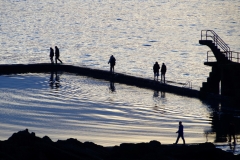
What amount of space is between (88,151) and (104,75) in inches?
1042

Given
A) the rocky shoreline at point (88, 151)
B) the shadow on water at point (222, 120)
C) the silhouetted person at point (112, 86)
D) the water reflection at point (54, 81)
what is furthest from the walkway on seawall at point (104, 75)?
the rocky shoreline at point (88, 151)

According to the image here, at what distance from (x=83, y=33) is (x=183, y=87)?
2869 inches

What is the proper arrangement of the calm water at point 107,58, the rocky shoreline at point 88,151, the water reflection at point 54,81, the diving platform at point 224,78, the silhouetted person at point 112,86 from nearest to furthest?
the rocky shoreline at point 88,151, the calm water at point 107,58, the diving platform at point 224,78, the silhouetted person at point 112,86, the water reflection at point 54,81

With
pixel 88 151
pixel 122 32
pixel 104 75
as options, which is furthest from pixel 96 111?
pixel 122 32

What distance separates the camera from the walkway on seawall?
48.6 meters

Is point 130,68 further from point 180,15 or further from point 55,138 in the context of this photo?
point 180,15

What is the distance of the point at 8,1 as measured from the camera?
195000mm

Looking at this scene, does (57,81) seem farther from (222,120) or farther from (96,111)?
(222,120)

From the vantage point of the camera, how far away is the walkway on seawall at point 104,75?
48.6m

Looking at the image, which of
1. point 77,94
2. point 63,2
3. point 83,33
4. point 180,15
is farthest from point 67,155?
point 63,2

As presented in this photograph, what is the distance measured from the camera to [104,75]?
178 ft

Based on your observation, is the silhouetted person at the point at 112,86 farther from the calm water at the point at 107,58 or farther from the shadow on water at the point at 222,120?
the shadow on water at the point at 222,120

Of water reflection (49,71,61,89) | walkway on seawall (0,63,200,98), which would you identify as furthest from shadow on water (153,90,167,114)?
water reflection (49,71,61,89)

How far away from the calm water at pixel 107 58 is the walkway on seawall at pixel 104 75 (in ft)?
3.12
